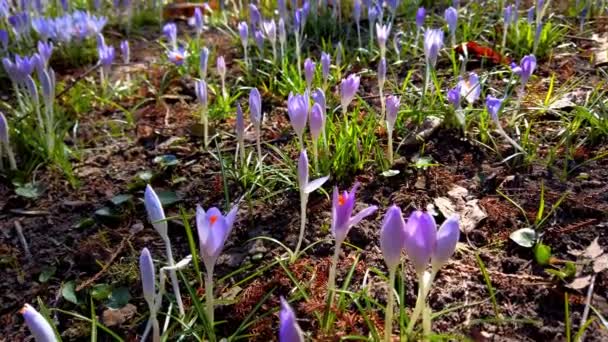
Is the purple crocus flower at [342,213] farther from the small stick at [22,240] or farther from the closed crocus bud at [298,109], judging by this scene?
the small stick at [22,240]

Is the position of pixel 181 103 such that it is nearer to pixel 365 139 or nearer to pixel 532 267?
pixel 365 139

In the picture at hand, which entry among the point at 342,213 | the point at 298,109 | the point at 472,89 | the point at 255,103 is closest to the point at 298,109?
the point at 298,109

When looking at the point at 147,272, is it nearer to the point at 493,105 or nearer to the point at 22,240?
the point at 22,240

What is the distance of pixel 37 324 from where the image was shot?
1059mm

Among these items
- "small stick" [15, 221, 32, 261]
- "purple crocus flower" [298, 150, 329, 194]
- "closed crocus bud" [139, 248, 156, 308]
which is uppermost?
"purple crocus flower" [298, 150, 329, 194]

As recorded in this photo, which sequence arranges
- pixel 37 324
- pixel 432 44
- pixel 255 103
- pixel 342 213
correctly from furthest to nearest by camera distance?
1. pixel 432 44
2. pixel 255 103
3. pixel 342 213
4. pixel 37 324

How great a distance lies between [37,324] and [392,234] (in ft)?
2.41

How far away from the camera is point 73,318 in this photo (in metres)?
1.64

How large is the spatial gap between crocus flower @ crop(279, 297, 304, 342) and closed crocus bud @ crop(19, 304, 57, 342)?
49 centimetres

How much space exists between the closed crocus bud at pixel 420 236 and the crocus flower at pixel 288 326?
0.36 metres

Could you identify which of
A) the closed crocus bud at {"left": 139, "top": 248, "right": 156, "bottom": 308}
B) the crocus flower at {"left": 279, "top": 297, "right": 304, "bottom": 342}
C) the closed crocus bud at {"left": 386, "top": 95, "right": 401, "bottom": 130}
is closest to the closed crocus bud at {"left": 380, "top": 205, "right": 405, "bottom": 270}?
the crocus flower at {"left": 279, "top": 297, "right": 304, "bottom": 342}

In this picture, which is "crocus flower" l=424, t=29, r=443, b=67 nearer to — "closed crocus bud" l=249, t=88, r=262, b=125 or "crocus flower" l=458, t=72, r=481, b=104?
"crocus flower" l=458, t=72, r=481, b=104

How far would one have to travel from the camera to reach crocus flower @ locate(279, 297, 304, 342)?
2.95 feet

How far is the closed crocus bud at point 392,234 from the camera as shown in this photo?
45.0 inches
